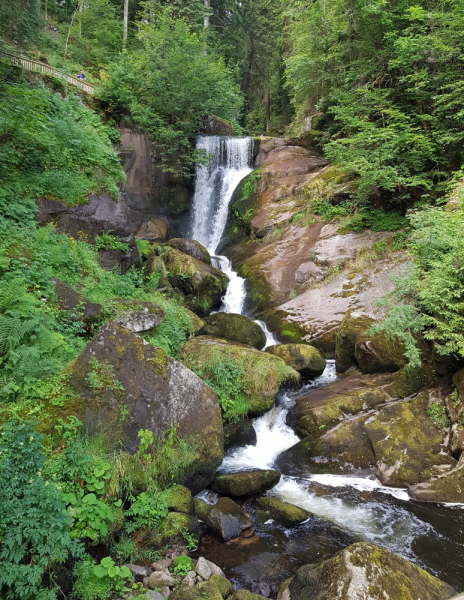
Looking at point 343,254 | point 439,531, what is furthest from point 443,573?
point 343,254

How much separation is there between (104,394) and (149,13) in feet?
96.7

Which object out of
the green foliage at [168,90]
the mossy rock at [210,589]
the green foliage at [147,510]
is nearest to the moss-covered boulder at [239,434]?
the green foliage at [147,510]

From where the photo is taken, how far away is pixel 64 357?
17.5ft

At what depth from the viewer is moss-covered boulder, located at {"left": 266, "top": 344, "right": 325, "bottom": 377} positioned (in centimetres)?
938

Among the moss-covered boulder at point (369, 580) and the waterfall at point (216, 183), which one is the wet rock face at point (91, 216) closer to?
the waterfall at point (216, 183)

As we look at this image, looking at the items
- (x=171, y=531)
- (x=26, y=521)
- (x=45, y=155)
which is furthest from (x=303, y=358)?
(x=45, y=155)

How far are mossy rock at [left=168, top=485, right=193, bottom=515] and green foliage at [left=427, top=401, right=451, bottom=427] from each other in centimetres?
507

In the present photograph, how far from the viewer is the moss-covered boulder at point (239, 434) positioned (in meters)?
7.23

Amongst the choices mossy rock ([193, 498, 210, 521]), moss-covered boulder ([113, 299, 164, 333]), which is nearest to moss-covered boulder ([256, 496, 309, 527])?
mossy rock ([193, 498, 210, 521])

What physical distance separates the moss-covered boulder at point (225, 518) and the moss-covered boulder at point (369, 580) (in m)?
1.45

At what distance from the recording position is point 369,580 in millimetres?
3459

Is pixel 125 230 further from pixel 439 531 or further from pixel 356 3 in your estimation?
pixel 356 3

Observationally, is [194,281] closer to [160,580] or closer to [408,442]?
[408,442]

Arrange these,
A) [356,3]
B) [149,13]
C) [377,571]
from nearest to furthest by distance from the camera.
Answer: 1. [377,571]
2. [356,3]
3. [149,13]
